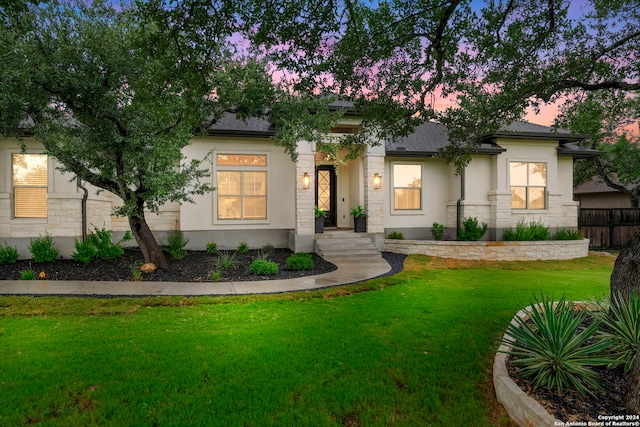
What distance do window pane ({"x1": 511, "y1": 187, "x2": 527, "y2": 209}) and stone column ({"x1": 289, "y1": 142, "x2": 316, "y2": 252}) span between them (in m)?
7.77

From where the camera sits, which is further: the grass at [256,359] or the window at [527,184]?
the window at [527,184]

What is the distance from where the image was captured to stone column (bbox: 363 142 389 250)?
40.7 feet

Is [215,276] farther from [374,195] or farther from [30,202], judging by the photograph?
[30,202]

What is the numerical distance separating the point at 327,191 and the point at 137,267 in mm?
7554

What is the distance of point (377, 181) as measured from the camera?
40.6ft

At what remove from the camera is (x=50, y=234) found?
33.9 feet

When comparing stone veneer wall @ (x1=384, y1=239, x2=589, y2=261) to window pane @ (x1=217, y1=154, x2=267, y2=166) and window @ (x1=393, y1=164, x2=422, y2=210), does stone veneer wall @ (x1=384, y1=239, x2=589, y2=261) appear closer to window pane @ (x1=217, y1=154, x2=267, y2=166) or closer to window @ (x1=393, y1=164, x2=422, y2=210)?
window @ (x1=393, y1=164, x2=422, y2=210)

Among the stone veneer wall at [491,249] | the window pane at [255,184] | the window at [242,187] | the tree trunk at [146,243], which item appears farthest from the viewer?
the window pane at [255,184]

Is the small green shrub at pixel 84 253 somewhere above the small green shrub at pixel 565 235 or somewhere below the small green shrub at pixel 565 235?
below

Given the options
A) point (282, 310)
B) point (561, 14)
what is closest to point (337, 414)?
point (282, 310)

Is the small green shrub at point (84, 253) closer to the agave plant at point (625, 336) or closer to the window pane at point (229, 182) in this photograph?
the window pane at point (229, 182)

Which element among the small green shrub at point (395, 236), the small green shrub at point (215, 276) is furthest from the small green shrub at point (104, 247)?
the small green shrub at point (395, 236)

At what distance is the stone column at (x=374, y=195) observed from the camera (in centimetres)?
1239

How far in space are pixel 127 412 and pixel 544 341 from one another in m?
3.71
